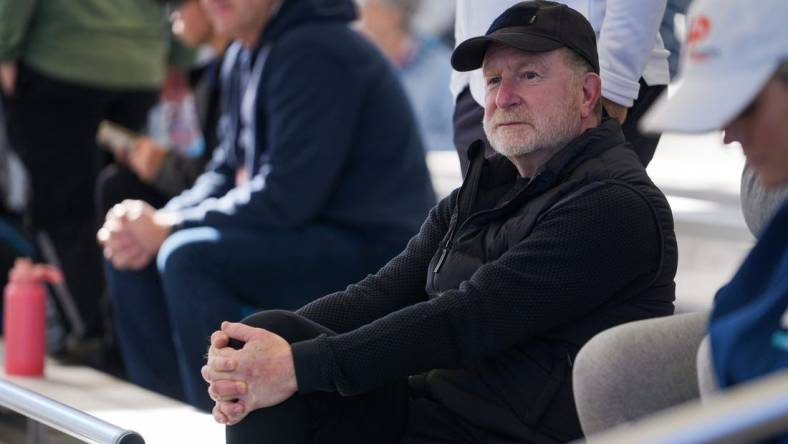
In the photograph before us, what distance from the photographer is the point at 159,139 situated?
6344mm

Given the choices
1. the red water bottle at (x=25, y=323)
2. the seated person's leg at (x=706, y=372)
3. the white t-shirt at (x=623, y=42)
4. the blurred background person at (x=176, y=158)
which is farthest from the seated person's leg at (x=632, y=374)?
the blurred background person at (x=176, y=158)

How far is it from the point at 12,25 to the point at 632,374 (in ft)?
11.2

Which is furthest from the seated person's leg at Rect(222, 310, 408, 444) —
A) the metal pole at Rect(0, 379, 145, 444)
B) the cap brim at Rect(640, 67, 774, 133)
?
the cap brim at Rect(640, 67, 774, 133)

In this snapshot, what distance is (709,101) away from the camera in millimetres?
1788

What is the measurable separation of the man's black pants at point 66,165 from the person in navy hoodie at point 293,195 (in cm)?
92

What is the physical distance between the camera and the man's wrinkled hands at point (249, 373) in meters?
2.40

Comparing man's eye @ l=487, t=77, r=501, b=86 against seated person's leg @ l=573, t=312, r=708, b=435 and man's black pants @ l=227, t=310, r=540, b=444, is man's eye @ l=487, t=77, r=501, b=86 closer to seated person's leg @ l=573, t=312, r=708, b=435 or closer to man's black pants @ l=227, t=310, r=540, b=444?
man's black pants @ l=227, t=310, r=540, b=444

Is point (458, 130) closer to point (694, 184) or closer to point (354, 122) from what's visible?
point (354, 122)

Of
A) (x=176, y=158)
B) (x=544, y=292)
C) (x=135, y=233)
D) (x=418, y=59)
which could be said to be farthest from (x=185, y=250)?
(x=418, y=59)

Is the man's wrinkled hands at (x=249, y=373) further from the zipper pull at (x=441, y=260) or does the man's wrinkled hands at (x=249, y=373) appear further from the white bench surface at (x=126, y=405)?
the white bench surface at (x=126, y=405)

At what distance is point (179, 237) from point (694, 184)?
391 centimetres

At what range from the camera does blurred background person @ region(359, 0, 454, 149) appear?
6207mm

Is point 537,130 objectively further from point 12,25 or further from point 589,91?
point 12,25

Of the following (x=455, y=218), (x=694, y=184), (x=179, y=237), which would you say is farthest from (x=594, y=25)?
(x=694, y=184)
